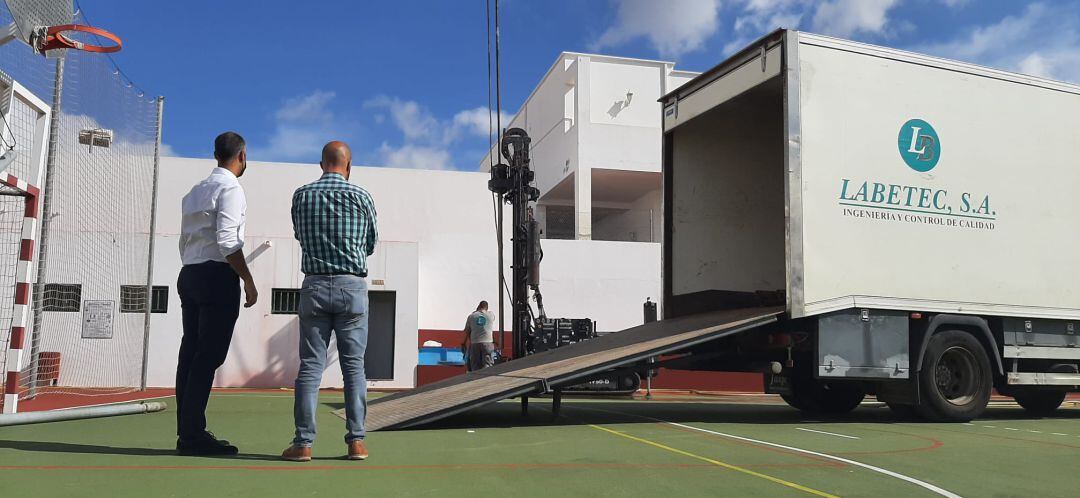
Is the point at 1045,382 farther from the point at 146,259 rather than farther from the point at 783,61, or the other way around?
the point at 146,259

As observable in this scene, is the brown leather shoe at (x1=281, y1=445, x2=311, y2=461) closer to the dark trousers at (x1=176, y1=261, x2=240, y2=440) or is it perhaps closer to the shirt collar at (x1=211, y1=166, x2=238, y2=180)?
the dark trousers at (x1=176, y1=261, x2=240, y2=440)

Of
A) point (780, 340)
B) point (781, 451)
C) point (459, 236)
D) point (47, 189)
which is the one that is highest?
point (459, 236)

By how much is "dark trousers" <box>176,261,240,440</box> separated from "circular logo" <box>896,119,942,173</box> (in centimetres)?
678

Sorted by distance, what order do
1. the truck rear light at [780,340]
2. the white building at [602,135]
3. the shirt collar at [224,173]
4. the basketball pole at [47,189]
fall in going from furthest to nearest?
the white building at [602,135], the truck rear light at [780,340], the basketball pole at [47,189], the shirt collar at [224,173]

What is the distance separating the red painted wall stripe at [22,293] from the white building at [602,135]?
2007 cm

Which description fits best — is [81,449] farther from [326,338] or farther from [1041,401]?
[1041,401]

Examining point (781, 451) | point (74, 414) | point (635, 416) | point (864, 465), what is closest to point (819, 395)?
point (635, 416)

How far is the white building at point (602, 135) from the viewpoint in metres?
27.1

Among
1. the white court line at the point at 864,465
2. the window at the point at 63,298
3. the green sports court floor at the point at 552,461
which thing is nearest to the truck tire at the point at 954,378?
the green sports court floor at the point at 552,461

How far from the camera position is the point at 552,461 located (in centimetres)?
488

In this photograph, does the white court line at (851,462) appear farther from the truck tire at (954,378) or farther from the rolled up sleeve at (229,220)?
the rolled up sleeve at (229,220)

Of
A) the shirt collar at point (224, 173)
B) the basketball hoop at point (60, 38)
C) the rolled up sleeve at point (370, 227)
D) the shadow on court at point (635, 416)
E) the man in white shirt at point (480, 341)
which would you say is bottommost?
the shadow on court at point (635, 416)

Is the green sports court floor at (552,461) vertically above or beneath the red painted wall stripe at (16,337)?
beneath

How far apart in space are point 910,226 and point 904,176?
515 millimetres
